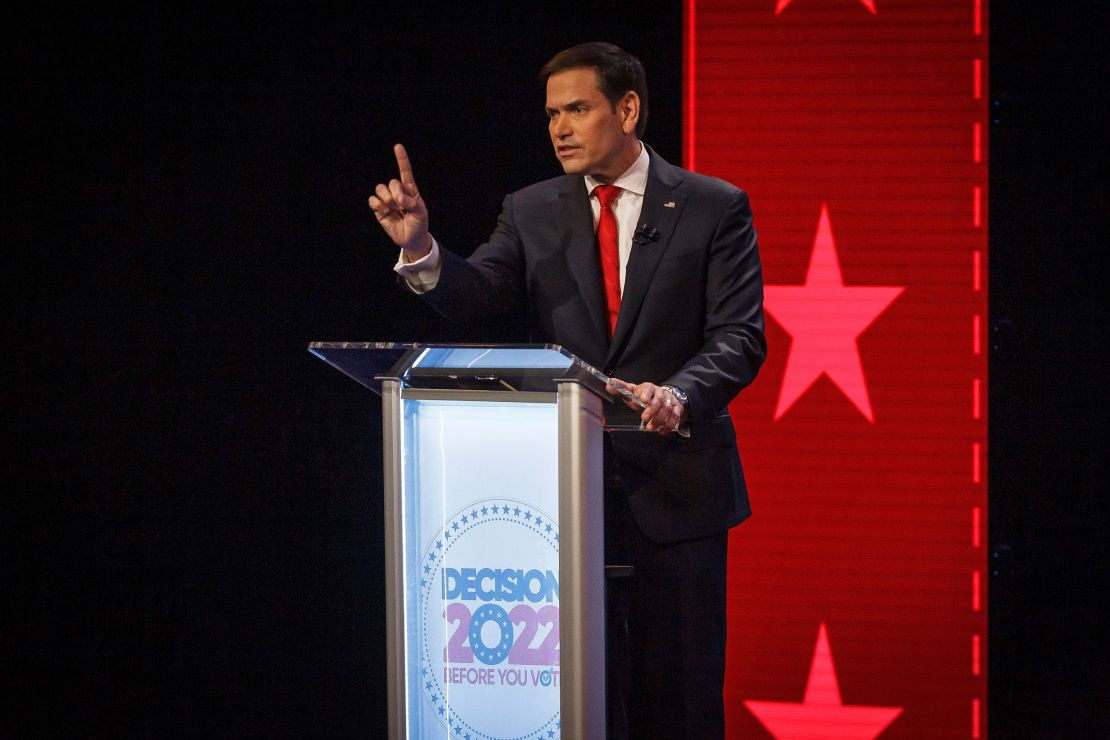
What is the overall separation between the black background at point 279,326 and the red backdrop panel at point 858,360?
0.29 feet

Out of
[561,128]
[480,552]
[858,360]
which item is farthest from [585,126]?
[858,360]

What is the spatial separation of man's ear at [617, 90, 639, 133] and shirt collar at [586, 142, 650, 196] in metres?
0.06

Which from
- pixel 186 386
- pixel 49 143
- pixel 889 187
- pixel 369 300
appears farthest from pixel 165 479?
pixel 889 187

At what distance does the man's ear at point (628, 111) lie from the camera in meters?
2.34

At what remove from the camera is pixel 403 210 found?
1.97 meters

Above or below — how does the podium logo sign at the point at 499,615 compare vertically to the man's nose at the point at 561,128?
below

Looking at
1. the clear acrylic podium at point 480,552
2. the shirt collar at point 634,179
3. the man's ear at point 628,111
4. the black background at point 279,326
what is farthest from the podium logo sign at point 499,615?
the black background at point 279,326

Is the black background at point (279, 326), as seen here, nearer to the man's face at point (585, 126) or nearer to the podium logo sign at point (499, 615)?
the man's face at point (585, 126)

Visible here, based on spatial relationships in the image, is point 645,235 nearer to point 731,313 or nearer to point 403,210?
point 731,313

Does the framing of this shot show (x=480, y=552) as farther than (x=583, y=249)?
No

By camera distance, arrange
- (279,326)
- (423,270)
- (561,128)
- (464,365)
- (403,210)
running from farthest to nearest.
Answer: (279,326)
(561,128)
(423,270)
(403,210)
(464,365)

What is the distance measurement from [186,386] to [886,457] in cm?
186

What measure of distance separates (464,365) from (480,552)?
0.94 feet
